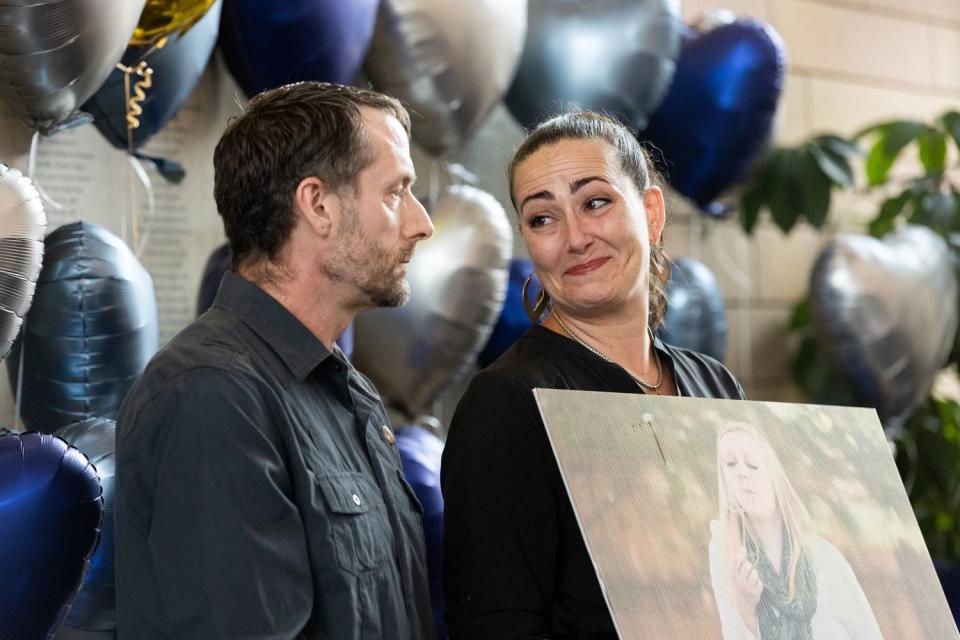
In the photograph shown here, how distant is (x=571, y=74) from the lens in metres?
2.14

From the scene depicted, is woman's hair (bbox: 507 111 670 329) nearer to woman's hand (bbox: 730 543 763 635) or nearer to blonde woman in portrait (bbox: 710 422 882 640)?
blonde woman in portrait (bbox: 710 422 882 640)

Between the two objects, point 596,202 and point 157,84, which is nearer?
point 596,202

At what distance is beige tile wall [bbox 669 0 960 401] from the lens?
3.09 meters

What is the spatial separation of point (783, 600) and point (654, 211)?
487 millimetres

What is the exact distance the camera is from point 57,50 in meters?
1.33

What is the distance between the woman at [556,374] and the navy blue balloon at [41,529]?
0.44 meters

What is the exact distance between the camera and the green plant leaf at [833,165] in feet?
8.97

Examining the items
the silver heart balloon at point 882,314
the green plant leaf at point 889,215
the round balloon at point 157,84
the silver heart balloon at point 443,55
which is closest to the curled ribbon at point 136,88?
the round balloon at point 157,84

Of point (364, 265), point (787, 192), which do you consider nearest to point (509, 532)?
point (364, 265)

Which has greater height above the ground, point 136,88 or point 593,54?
point 136,88

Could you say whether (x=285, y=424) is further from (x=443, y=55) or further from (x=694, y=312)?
(x=694, y=312)

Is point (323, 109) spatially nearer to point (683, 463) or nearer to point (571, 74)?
point (683, 463)

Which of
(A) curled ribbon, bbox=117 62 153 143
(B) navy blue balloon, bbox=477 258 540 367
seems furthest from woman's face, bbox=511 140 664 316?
(B) navy blue balloon, bbox=477 258 540 367

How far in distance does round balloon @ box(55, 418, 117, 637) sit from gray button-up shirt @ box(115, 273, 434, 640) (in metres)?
0.47
